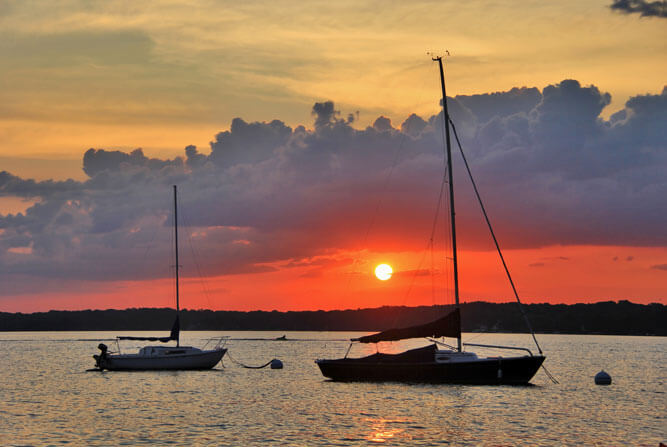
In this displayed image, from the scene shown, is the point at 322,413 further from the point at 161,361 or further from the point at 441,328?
the point at 161,361

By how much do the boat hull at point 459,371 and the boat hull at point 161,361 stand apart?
2632 centimetres

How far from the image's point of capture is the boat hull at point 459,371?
202 feet

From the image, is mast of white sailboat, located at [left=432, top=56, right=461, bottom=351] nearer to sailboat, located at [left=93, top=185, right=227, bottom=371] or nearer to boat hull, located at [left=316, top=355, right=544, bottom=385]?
boat hull, located at [left=316, top=355, right=544, bottom=385]

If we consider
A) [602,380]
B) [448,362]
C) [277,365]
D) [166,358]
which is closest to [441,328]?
[448,362]

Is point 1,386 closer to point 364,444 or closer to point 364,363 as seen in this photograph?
point 364,363

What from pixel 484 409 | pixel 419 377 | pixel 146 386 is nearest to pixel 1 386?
pixel 146 386

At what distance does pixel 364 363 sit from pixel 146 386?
961 inches

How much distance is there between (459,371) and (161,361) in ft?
119

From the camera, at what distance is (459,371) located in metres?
61.7

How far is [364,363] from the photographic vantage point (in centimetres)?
6688

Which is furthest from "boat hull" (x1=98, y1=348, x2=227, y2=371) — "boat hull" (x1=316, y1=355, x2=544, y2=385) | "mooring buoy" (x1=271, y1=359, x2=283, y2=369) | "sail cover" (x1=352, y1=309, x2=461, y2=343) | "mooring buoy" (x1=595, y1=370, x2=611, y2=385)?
"mooring buoy" (x1=595, y1=370, x2=611, y2=385)

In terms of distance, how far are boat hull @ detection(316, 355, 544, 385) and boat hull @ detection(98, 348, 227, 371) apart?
26.3m

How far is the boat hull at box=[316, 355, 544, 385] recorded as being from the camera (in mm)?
61719

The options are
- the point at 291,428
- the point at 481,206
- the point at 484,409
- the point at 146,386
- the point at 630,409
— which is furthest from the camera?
the point at 146,386
